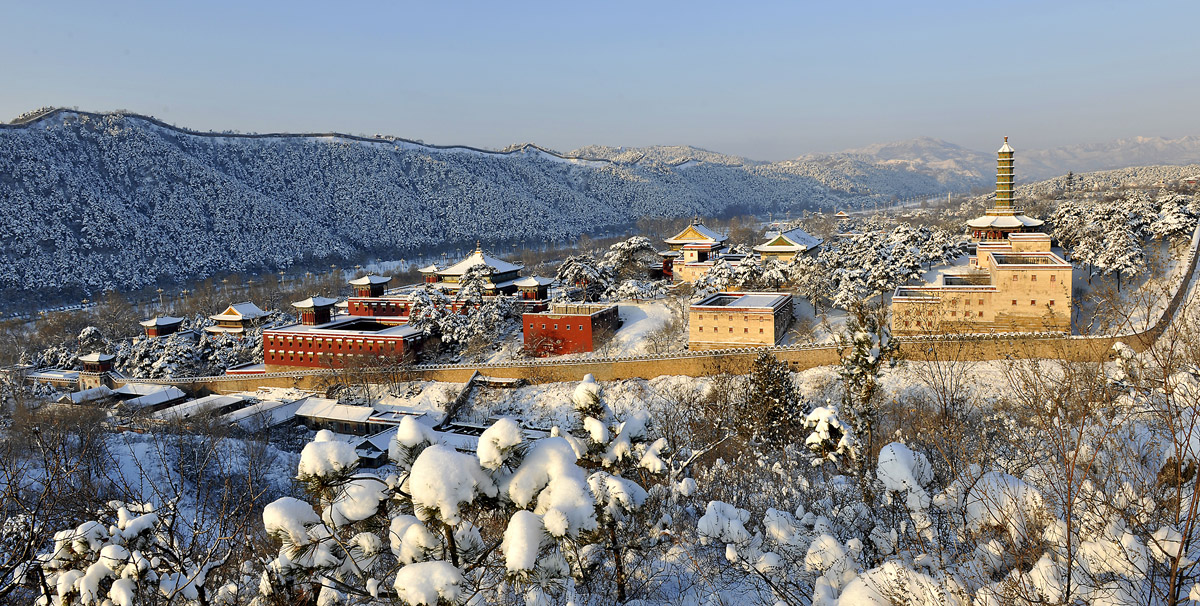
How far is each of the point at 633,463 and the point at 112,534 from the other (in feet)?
11.1

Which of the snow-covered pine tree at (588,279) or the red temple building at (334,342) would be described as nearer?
the red temple building at (334,342)

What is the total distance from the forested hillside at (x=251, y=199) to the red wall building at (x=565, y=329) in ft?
173

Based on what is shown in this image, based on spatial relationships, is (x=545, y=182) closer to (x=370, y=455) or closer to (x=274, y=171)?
(x=274, y=171)

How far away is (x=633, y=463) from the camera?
505 centimetres

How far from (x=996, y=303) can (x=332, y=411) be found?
24.7 meters

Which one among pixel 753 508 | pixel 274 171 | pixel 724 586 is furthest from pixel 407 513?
pixel 274 171

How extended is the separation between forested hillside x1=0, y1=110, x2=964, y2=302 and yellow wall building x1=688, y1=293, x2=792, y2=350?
60.5 metres

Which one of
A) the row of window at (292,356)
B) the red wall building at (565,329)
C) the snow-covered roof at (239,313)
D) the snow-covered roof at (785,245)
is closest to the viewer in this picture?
the red wall building at (565,329)

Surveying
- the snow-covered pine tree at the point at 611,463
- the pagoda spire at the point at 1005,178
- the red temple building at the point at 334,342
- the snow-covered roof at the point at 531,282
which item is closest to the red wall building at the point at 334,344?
the red temple building at the point at 334,342

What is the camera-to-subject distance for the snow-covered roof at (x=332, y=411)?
991 inches

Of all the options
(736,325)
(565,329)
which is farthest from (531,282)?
(736,325)

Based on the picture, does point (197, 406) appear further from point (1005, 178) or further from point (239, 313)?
point (1005, 178)

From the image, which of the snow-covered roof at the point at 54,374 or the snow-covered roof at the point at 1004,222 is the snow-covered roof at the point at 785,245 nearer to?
the snow-covered roof at the point at 1004,222

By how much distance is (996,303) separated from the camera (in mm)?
23250
